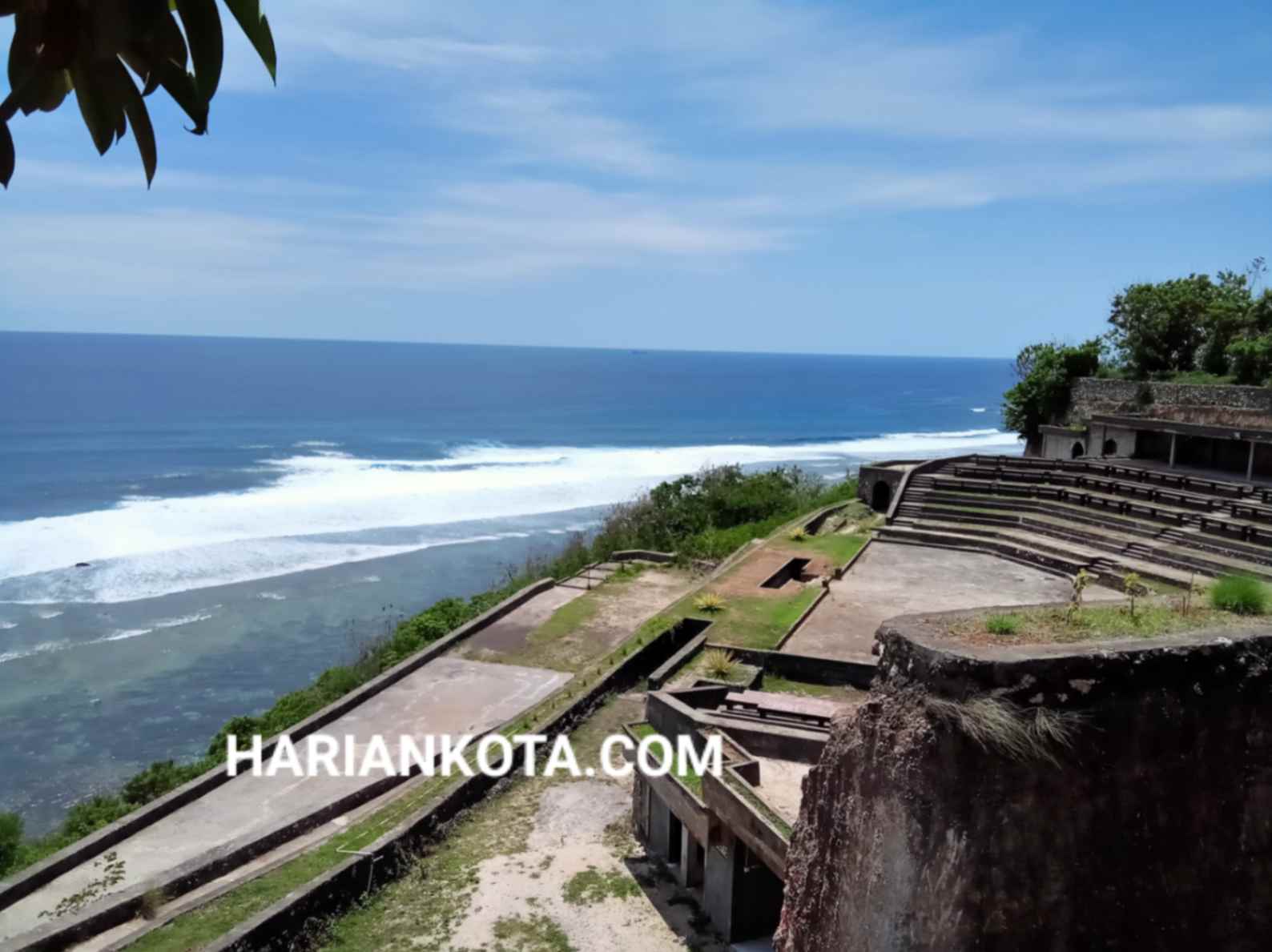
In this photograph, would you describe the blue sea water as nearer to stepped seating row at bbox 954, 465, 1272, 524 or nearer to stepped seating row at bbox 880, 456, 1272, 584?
stepped seating row at bbox 880, 456, 1272, 584

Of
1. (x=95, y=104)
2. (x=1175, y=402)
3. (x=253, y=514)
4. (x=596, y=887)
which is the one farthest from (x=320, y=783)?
(x=253, y=514)

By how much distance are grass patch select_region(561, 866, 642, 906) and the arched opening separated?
1959 cm

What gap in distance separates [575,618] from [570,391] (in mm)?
108420

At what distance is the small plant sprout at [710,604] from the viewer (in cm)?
1895

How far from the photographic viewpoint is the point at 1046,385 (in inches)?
1297

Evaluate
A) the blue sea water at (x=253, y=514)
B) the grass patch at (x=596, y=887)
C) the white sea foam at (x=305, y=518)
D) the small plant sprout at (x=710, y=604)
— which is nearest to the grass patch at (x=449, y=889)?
the grass patch at (x=596, y=887)

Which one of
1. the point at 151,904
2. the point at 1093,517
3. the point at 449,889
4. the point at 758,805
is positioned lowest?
the point at 151,904

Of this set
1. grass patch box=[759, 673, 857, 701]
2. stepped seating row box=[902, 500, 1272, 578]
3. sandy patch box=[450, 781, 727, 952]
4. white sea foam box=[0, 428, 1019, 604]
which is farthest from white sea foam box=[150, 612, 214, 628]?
stepped seating row box=[902, 500, 1272, 578]

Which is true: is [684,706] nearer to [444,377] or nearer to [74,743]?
[74,743]

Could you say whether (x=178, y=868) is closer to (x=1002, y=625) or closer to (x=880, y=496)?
(x=1002, y=625)

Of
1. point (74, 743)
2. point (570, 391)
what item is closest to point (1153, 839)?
point (74, 743)

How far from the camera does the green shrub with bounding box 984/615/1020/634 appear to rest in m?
5.75

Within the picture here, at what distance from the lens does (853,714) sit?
6105 millimetres

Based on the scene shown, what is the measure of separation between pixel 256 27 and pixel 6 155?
24.6 inches
